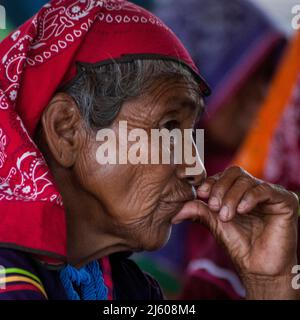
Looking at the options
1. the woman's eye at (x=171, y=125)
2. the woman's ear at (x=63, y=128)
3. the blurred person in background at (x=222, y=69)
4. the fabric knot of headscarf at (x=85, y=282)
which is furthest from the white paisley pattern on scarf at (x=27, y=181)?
the blurred person in background at (x=222, y=69)

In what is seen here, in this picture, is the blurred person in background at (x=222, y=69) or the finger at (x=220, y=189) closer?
the finger at (x=220, y=189)

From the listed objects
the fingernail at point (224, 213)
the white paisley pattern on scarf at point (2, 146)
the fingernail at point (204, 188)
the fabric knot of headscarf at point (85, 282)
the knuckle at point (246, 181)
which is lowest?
the fabric knot of headscarf at point (85, 282)

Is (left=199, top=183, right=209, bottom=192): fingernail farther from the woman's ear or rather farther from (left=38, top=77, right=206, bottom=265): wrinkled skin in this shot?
the woman's ear

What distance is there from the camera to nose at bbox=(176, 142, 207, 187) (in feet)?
7.52

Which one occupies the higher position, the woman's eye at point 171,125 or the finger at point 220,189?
the woman's eye at point 171,125

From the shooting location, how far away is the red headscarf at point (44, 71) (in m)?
1.98

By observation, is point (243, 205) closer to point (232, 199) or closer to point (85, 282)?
point (232, 199)

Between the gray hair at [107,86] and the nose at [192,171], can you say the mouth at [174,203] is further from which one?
the gray hair at [107,86]

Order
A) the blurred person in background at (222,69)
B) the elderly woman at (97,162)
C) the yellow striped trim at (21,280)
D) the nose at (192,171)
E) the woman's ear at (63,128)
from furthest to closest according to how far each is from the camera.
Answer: the blurred person in background at (222,69), the nose at (192,171), the woman's ear at (63,128), the elderly woman at (97,162), the yellow striped trim at (21,280)

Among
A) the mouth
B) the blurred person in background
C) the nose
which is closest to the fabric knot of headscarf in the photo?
the mouth

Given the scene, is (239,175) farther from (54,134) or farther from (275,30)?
(275,30)

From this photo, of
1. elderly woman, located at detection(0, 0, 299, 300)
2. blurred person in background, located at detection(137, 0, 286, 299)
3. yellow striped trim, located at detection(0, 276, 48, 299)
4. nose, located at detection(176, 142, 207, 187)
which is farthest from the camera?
blurred person in background, located at detection(137, 0, 286, 299)

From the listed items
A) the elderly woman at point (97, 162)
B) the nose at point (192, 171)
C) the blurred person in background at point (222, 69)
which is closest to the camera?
the elderly woman at point (97, 162)
